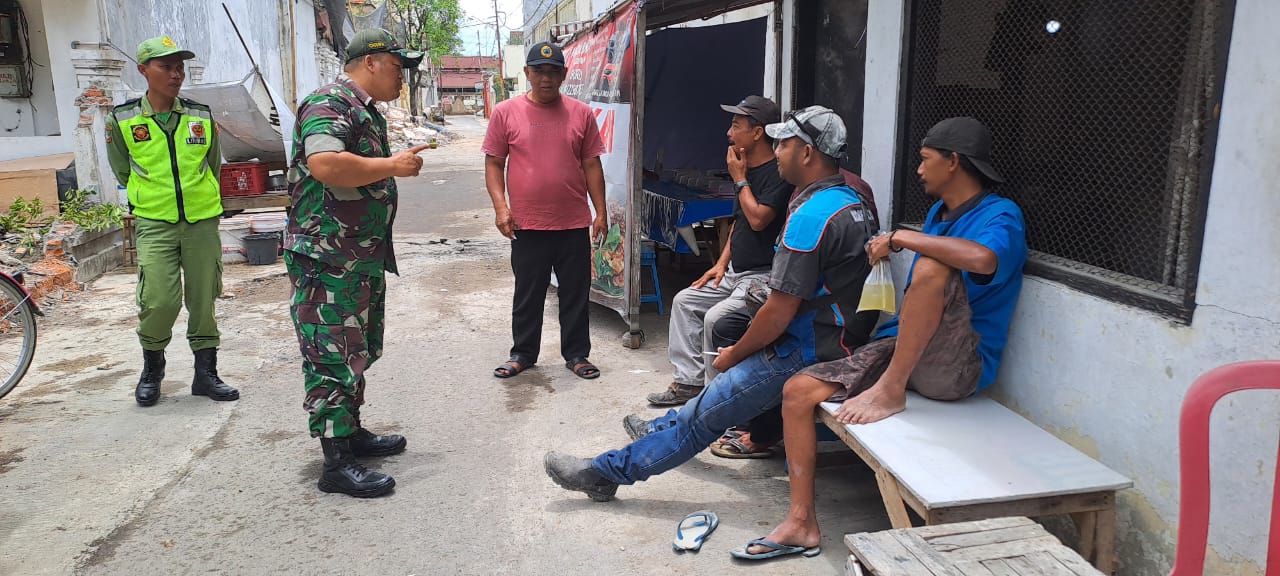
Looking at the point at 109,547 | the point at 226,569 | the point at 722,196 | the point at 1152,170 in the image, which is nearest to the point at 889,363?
the point at 1152,170

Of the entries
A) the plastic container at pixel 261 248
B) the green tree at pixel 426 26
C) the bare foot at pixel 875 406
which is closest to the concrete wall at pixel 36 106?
the plastic container at pixel 261 248

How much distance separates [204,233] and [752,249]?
2837mm

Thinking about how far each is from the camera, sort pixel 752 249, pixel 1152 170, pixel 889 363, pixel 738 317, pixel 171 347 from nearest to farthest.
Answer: pixel 1152 170 → pixel 889 363 → pixel 738 317 → pixel 752 249 → pixel 171 347

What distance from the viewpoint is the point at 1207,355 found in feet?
7.16

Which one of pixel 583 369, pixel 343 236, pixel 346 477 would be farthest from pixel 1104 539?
pixel 583 369

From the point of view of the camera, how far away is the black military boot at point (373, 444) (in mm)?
3729

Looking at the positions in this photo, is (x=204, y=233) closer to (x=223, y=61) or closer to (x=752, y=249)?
(x=752, y=249)

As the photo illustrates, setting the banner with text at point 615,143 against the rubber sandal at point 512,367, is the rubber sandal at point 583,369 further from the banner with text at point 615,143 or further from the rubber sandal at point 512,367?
the banner with text at point 615,143

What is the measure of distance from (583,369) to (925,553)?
3.00 m

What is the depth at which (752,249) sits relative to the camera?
4133 mm

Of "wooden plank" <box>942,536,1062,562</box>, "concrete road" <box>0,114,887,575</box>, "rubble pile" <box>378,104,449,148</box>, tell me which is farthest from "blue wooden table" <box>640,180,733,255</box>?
"rubble pile" <box>378,104,449,148</box>

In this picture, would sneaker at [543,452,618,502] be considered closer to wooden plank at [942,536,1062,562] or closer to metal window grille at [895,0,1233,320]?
wooden plank at [942,536,1062,562]

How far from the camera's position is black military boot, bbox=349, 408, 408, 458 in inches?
147

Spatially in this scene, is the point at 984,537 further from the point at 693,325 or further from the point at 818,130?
the point at 693,325
